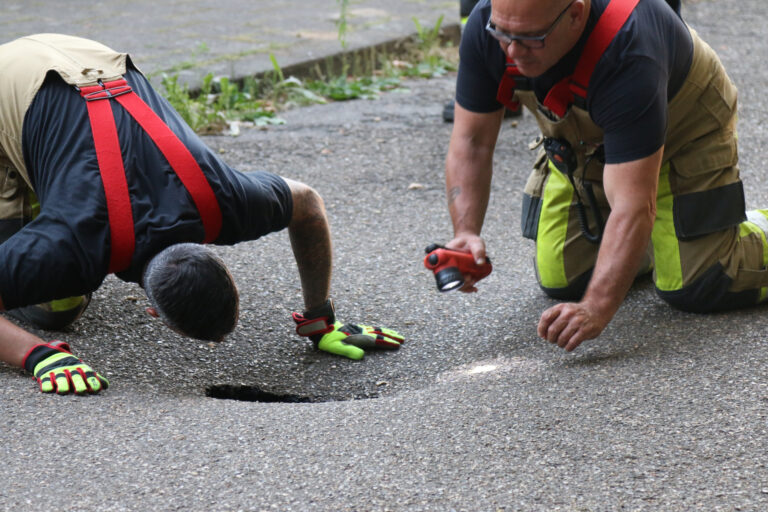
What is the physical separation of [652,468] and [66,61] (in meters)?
1.99

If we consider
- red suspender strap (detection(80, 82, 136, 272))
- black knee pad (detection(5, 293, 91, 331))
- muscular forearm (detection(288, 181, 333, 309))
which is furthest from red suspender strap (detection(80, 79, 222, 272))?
black knee pad (detection(5, 293, 91, 331))

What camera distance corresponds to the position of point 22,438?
7.18 ft

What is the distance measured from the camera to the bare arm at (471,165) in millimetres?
2805

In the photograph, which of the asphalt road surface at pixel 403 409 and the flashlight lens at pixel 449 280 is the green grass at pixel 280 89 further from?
the flashlight lens at pixel 449 280

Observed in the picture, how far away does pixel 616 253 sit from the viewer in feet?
7.87

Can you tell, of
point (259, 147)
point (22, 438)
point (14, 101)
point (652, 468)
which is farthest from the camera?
point (259, 147)

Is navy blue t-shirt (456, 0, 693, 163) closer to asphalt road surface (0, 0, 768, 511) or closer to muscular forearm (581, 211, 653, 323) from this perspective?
muscular forearm (581, 211, 653, 323)

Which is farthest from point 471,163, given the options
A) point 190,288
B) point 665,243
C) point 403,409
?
point 190,288

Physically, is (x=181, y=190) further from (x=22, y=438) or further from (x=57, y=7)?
(x=57, y=7)

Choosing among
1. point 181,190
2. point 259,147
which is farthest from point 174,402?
point 259,147

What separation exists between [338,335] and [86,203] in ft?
3.30

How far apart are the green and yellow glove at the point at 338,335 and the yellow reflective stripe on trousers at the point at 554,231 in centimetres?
62

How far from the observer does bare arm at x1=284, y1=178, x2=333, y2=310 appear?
2938 mm

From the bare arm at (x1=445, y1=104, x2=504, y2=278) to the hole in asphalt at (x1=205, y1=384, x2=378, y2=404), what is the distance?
0.63 m
